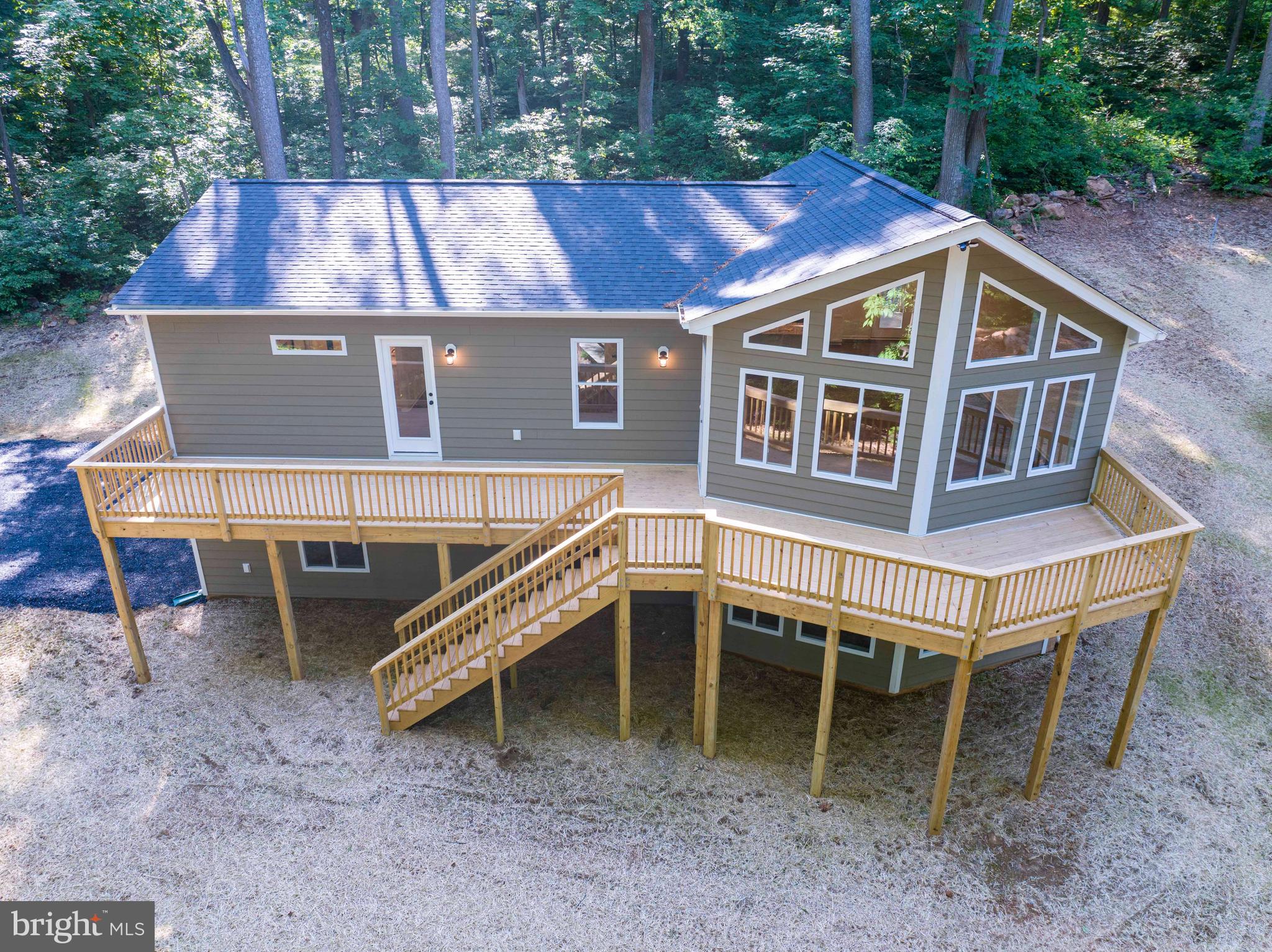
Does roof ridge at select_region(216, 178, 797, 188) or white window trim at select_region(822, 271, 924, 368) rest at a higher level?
roof ridge at select_region(216, 178, 797, 188)

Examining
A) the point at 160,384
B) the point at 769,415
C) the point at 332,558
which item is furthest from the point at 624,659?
the point at 160,384

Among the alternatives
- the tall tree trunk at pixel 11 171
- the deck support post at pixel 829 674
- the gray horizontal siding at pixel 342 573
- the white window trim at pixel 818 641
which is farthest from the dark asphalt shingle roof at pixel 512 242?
the tall tree trunk at pixel 11 171

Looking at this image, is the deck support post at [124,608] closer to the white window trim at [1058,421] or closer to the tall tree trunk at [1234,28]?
the white window trim at [1058,421]

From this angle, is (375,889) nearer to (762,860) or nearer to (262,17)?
(762,860)

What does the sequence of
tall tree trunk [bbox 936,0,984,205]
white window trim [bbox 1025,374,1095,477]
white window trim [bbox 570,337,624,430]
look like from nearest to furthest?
white window trim [bbox 1025,374,1095,477] → white window trim [bbox 570,337,624,430] → tall tree trunk [bbox 936,0,984,205]

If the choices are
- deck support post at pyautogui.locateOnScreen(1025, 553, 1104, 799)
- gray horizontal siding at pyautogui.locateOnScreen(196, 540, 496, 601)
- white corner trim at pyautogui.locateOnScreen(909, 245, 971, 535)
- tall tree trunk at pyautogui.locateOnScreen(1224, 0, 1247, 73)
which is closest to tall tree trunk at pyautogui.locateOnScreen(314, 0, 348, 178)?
gray horizontal siding at pyautogui.locateOnScreen(196, 540, 496, 601)

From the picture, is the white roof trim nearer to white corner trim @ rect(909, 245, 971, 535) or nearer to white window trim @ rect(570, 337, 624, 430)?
white corner trim @ rect(909, 245, 971, 535)
